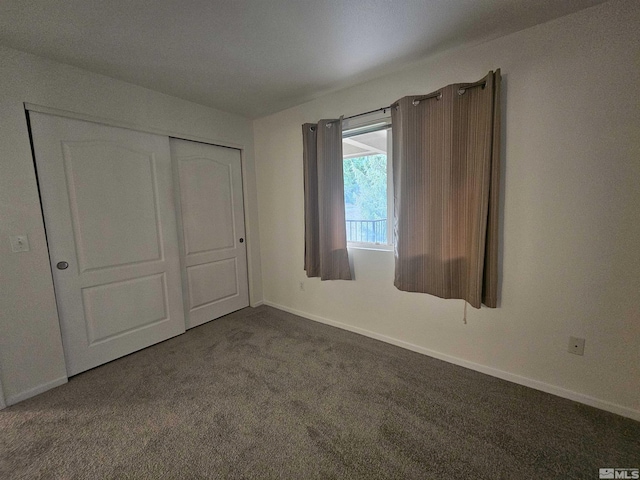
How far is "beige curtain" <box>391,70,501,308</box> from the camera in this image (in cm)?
177

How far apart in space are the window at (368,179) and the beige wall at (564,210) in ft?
1.07

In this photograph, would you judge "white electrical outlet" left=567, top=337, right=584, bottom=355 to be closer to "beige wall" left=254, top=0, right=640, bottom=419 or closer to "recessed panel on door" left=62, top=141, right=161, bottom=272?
"beige wall" left=254, top=0, right=640, bottom=419

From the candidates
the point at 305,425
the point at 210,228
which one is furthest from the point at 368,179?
the point at 305,425

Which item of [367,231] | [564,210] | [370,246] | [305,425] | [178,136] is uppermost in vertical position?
[178,136]

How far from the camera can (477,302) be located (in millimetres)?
1860

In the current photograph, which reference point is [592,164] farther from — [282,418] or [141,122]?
[141,122]

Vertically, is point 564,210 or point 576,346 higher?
point 564,210

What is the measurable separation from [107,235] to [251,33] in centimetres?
193

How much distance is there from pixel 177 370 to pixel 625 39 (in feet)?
11.8

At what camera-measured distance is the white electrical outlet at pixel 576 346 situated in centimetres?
166

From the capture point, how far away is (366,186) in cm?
260

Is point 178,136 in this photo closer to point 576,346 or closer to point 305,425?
point 305,425

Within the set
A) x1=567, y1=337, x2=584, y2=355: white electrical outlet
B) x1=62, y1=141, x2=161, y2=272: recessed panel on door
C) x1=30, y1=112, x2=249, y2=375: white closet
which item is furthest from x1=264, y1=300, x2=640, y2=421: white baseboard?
x1=62, y1=141, x2=161, y2=272: recessed panel on door

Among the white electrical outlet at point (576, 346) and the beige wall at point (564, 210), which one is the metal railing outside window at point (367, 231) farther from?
the white electrical outlet at point (576, 346)
